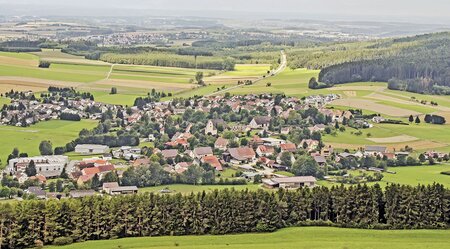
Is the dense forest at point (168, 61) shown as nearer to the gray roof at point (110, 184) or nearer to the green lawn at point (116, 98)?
the green lawn at point (116, 98)

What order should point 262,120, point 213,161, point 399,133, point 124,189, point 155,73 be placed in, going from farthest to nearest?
1. point 155,73
2. point 262,120
3. point 399,133
4. point 213,161
5. point 124,189

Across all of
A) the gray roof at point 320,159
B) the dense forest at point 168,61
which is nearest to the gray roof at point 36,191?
the gray roof at point 320,159

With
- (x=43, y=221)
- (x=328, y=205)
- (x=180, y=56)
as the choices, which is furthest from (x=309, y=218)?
(x=180, y=56)

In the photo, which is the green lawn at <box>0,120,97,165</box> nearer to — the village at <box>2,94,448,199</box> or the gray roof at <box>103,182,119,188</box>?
the village at <box>2,94,448,199</box>

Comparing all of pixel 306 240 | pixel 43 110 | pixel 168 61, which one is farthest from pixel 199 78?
pixel 306 240

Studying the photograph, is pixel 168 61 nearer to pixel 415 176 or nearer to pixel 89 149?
pixel 89 149
